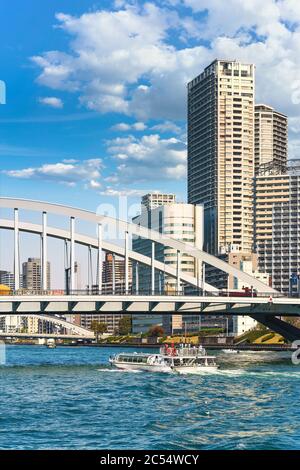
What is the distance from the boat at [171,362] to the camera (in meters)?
81.3

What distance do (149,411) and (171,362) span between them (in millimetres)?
37310

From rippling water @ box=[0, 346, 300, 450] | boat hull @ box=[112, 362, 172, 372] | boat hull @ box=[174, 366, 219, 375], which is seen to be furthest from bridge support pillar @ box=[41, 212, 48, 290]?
rippling water @ box=[0, 346, 300, 450]

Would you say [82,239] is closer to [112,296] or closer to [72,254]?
[72,254]

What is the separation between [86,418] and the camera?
43.1 m

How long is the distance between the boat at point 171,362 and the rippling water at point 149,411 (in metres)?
6.65

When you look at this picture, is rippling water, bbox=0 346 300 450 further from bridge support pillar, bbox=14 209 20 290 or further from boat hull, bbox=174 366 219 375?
bridge support pillar, bbox=14 209 20 290

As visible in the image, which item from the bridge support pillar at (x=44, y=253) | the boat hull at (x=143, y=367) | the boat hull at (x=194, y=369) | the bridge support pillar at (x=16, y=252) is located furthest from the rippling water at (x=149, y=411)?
the bridge support pillar at (x=44, y=253)

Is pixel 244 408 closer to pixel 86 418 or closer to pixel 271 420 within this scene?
pixel 271 420

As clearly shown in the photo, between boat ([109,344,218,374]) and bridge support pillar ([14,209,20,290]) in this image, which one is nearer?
boat ([109,344,218,374])

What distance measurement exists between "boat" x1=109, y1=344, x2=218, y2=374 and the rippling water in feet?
21.8

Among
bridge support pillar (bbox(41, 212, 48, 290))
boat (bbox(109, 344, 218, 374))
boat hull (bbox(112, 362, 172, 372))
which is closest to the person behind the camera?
boat (bbox(109, 344, 218, 374))

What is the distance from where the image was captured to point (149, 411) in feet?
151

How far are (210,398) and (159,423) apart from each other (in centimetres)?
1206

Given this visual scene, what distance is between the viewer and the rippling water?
35656 millimetres
